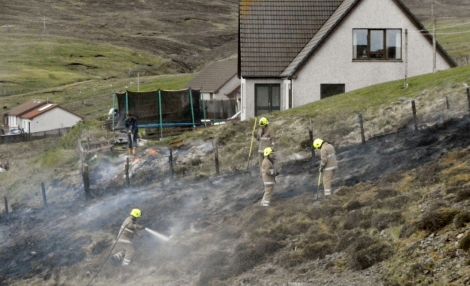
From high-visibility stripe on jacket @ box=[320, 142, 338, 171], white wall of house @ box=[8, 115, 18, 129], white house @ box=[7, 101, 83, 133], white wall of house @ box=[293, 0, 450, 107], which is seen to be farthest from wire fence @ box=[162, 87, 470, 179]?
white wall of house @ box=[8, 115, 18, 129]

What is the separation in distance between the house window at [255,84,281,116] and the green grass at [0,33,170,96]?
257 feet

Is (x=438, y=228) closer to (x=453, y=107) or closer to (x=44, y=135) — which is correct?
(x=453, y=107)

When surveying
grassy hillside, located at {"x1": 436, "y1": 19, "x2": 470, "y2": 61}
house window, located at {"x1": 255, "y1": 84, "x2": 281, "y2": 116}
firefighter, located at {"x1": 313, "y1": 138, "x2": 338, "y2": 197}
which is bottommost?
firefighter, located at {"x1": 313, "y1": 138, "x2": 338, "y2": 197}

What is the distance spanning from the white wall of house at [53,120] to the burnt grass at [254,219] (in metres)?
47.0

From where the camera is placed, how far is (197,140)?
36.1 metres

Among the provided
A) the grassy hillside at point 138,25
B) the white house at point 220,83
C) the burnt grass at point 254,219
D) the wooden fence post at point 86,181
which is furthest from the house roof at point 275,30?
the grassy hillside at point 138,25

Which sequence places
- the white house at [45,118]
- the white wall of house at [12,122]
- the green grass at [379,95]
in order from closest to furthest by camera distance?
the green grass at [379,95] < the white house at [45,118] < the white wall of house at [12,122]

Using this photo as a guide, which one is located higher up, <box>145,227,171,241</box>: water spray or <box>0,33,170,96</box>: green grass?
<box>0,33,170,96</box>: green grass

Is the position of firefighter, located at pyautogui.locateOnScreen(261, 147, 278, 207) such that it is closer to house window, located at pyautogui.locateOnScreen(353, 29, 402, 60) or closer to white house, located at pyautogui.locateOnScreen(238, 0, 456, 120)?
white house, located at pyautogui.locateOnScreen(238, 0, 456, 120)

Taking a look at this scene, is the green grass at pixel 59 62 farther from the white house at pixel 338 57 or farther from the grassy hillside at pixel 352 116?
the grassy hillside at pixel 352 116

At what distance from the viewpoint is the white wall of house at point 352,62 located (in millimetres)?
40781

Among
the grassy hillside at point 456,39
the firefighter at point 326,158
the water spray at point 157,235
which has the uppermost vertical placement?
the grassy hillside at point 456,39

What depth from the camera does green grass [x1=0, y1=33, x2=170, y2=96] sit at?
400ft

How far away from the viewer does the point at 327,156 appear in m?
22.8
